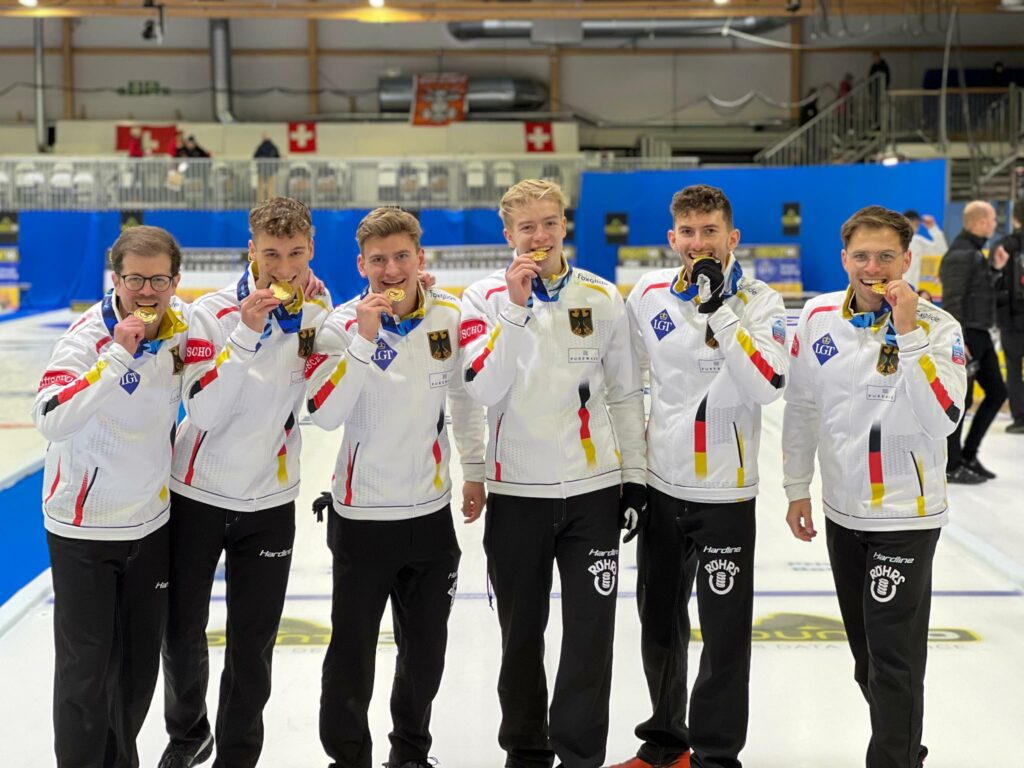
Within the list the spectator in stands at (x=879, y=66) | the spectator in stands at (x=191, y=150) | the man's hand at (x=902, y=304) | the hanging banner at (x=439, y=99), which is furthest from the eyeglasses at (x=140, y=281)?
the hanging banner at (x=439, y=99)

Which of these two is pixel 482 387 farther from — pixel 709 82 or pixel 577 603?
pixel 709 82

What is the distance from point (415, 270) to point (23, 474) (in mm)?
5420

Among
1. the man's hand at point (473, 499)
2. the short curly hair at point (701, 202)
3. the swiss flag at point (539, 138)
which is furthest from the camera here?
the swiss flag at point (539, 138)

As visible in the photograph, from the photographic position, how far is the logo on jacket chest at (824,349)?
3520 millimetres

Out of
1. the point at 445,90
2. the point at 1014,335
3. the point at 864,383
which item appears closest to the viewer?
the point at 864,383

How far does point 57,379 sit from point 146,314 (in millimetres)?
307

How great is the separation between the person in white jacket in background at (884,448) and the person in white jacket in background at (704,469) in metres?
0.19

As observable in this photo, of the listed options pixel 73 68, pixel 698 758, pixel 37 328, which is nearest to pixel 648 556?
pixel 698 758

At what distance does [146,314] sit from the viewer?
3148mm

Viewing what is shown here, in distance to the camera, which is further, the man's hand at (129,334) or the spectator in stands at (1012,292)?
the spectator in stands at (1012,292)

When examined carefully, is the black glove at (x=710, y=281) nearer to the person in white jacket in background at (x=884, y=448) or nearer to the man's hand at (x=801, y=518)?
the person in white jacket in background at (x=884, y=448)

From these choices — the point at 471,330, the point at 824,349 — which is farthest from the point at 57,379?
the point at 824,349

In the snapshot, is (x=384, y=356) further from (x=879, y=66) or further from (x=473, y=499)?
(x=879, y=66)

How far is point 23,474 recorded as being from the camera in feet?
25.9
